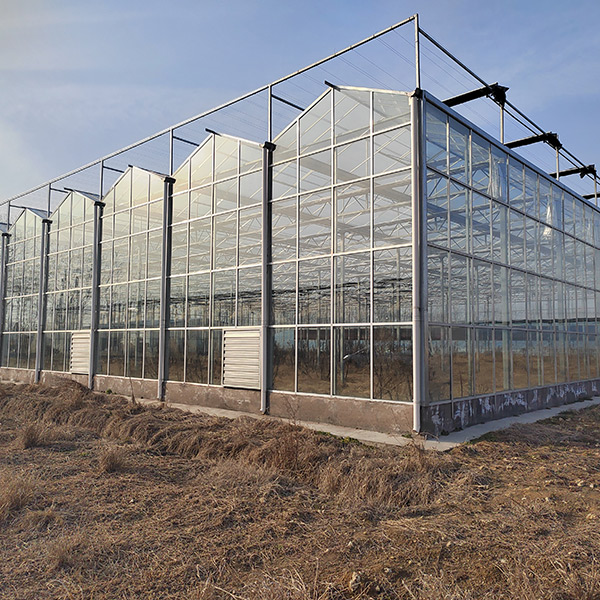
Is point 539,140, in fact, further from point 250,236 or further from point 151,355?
point 151,355

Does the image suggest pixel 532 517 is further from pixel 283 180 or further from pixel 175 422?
pixel 283 180

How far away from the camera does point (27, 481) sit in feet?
21.8

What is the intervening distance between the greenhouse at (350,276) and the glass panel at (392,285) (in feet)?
0.11

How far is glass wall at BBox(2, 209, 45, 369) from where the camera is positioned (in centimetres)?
2328

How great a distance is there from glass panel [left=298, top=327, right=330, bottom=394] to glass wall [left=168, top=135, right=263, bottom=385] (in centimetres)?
207

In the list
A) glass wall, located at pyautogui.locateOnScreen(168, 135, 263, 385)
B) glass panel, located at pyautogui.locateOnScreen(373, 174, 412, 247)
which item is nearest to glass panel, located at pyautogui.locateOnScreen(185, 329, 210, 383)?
glass wall, located at pyautogui.locateOnScreen(168, 135, 263, 385)

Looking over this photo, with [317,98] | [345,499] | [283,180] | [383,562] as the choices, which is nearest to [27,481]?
[345,499]

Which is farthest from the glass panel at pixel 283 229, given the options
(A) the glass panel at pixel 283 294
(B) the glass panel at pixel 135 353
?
(B) the glass panel at pixel 135 353

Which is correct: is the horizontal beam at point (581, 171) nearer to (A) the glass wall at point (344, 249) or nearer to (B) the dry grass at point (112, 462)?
(A) the glass wall at point (344, 249)

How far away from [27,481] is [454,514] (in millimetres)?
5199

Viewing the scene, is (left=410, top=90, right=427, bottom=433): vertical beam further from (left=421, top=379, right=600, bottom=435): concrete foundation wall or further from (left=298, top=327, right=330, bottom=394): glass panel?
(left=298, top=327, right=330, bottom=394): glass panel

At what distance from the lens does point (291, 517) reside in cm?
583

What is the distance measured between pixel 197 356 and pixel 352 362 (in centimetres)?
582

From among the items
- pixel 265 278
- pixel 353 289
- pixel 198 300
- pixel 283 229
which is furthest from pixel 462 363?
pixel 198 300
